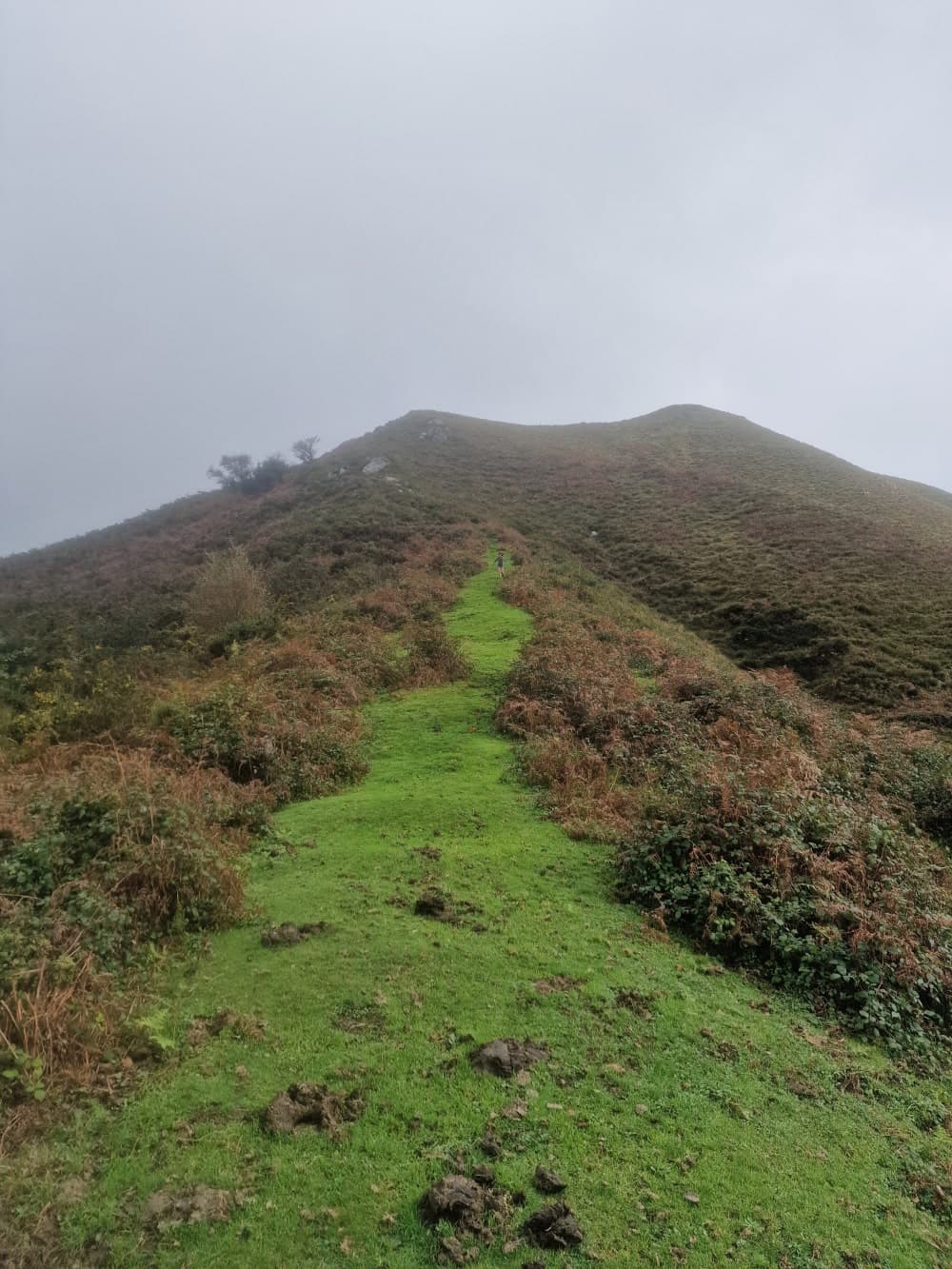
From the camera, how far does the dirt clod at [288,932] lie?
6012mm

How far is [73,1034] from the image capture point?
4.49 metres

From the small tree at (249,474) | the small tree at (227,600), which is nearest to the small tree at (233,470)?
the small tree at (249,474)

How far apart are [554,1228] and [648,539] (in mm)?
33564

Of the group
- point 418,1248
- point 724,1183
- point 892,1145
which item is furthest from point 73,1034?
point 892,1145

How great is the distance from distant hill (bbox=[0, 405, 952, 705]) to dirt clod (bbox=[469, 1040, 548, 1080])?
17.7 metres

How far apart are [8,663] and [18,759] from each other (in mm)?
9377

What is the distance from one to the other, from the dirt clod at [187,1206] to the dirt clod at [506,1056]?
1749 millimetres

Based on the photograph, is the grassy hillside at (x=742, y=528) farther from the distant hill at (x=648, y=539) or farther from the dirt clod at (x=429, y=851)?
the dirt clod at (x=429, y=851)

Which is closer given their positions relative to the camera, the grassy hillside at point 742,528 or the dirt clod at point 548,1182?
the dirt clod at point 548,1182

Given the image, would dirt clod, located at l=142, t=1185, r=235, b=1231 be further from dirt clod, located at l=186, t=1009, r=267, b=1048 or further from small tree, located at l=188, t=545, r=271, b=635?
small tree, located at l=188, t=545, r=271, b=635

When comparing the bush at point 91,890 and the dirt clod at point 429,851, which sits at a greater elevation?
the bush at point 91,890

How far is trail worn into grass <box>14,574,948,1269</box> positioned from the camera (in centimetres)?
356

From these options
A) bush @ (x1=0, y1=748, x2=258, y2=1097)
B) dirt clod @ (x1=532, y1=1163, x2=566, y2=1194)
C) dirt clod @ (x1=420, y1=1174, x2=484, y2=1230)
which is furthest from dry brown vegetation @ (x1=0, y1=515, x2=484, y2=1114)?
dirt clod @ (x1=532, y1=1163, x2=566, y2=1194)

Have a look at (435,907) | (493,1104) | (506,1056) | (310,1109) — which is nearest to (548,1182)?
(493,1104)
